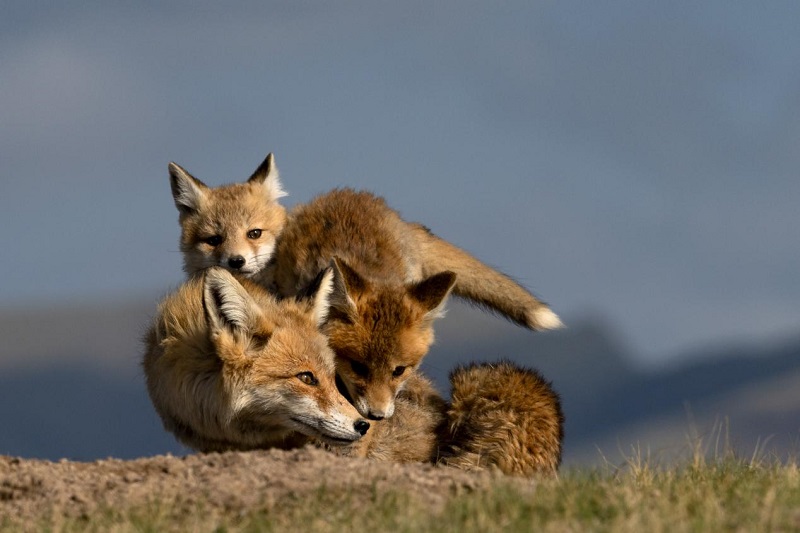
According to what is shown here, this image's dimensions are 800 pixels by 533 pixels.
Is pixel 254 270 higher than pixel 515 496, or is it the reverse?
pixel 254 270

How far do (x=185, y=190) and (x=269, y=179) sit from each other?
33.8 inches

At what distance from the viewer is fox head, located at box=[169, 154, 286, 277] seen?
9492 mm

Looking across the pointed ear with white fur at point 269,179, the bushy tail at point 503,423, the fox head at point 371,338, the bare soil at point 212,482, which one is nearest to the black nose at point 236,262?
the pointed ear with white fur at point 269,179

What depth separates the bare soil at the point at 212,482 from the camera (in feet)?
18.2

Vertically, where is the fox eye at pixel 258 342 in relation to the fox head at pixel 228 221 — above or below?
below

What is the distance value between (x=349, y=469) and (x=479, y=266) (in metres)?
4.57

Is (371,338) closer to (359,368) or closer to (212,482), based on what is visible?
(359,368)

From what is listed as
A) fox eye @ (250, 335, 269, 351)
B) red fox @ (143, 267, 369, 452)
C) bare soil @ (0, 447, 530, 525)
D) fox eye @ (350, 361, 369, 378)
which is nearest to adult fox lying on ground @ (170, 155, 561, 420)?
fox eye @ (350, 361, 369, 378)

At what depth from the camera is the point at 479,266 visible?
33.5ft

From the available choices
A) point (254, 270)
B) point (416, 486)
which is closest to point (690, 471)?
point (416, 486)

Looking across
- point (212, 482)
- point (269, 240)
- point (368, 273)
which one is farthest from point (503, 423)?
point (269, 240)

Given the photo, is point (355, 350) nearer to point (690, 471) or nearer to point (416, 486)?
point (416, 486)

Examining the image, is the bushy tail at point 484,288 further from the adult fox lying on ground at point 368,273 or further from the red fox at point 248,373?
the red fox at point 248,373

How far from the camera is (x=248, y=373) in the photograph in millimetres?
6773
